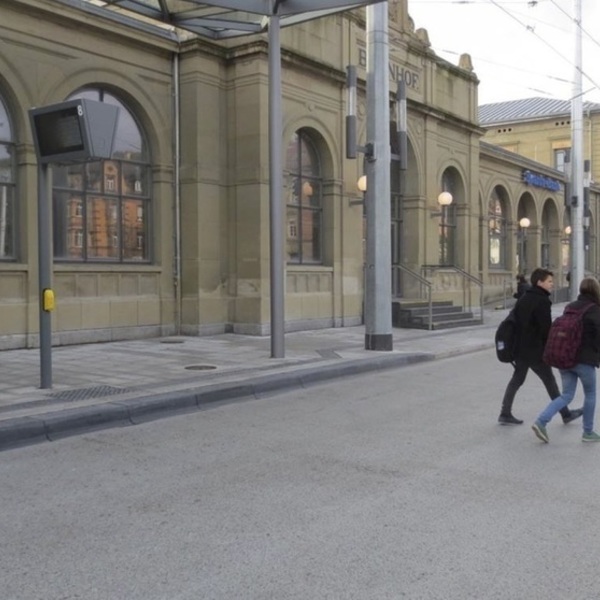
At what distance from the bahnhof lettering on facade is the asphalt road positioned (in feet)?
21.7

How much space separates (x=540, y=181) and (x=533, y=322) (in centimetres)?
2535

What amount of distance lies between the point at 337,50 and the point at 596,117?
107ft

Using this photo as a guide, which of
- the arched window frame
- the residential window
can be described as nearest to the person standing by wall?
the arched window frame

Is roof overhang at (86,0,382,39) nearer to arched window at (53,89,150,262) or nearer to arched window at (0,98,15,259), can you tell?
arched window at (53,89,150,262)

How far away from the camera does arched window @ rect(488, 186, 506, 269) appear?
2784 cm

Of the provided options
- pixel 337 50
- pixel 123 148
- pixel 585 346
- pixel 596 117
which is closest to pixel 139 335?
pixel 123 148

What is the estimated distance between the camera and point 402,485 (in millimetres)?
5445

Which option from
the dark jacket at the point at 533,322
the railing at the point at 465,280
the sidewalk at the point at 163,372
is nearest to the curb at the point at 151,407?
the sidewalk at the point at 163,372

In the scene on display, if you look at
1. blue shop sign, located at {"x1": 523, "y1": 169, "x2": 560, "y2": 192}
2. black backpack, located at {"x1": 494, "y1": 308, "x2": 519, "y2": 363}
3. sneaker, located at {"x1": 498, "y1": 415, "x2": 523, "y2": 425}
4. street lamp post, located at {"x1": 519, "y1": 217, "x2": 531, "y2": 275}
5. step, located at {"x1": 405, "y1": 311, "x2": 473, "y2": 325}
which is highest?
blue shop sign, located at {"x1": 523, "y1": 169, "x2": 560, "y2": 192}

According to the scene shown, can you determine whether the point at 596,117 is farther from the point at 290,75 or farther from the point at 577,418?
the point at 577,418

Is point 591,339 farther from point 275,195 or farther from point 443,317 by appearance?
point 443,317

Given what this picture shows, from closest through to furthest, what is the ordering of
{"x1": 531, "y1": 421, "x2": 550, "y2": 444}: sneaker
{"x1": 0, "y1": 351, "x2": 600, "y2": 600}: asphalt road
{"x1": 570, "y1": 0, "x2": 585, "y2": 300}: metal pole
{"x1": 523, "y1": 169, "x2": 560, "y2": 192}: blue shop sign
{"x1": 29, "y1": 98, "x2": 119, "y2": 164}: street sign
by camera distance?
{"x1": 0, "y1": 351, "x2": 600, "y2": 600}: asphalt road, {"x1": 531, "y1": 421, "x2": 550, "y2": 444}: sneaker, {"x1": 29, "y1": 98, "x2": 119, "y2": 164}: street sign, {"x1": 570, "y1": 0, "x2": 585, "y2": 300}: metal pole, {"x1": 523, "y1": 169, "x2": 560, "y2": 192}: blue shop sign

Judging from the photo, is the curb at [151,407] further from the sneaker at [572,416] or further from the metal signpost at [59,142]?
the sneaker at [572,416]

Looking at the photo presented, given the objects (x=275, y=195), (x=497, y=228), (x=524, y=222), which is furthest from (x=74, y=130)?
(x=524, y=222)
